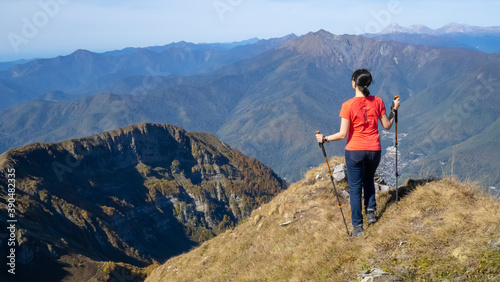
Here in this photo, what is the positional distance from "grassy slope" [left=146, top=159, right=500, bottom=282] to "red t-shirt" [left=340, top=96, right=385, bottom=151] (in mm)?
2434

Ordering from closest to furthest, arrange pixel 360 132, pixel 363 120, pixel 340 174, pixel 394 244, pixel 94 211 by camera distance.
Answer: pixel 394 244, pixel 363 120, pixel 360 132, pixel 340 174, pixel 94 211

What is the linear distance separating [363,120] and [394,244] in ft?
11.4

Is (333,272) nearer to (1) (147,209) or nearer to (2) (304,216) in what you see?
(2) (304,216)

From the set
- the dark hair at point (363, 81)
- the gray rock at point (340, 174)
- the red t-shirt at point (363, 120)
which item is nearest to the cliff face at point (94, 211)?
the gray rock at point (340, 174)

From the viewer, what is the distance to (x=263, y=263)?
12.2 m

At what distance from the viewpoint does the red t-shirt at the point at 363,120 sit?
10258 mm

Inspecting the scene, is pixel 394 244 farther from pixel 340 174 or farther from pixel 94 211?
pixel 94 211

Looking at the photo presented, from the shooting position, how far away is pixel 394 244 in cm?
934

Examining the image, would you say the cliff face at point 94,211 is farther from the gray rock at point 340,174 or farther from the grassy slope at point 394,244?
the grassy slope at point 394,244

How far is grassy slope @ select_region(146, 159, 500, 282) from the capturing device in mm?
7918

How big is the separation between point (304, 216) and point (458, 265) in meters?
8.80

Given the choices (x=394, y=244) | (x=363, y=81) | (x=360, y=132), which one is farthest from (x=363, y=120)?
(x=394, y=244)

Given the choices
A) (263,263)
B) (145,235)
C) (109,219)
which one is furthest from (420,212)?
(145,235)

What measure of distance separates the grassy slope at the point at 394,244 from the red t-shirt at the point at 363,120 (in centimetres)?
243
